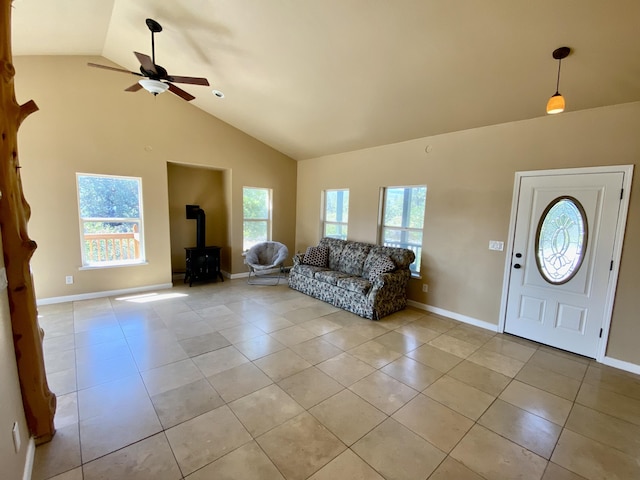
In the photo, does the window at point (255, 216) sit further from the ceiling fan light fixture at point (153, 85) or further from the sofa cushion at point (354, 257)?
the ceiling fan light fixture at point (153, 85)

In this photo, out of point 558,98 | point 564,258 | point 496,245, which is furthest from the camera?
point 496,245

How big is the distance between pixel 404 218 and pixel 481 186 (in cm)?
126

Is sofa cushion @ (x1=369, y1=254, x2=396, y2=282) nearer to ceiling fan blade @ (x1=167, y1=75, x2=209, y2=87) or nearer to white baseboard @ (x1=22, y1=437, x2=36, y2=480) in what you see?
ceiling fan blade @ (x1=167, y1=75, x2=209, y2=87)

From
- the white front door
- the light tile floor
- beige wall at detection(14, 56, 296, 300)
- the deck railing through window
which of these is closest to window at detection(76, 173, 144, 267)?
the deck railing through window

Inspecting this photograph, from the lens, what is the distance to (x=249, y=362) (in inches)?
109

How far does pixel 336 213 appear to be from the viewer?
5891 millimetres

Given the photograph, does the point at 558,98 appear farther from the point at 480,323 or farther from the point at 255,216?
the point at 255,216

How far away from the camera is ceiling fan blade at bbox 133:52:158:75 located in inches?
98.7

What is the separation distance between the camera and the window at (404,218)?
14.7ft

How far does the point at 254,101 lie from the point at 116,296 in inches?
152

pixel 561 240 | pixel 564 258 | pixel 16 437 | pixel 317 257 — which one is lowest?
pixel 16 437

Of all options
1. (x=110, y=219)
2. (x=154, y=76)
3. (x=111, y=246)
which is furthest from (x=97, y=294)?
(x=154, y=76)

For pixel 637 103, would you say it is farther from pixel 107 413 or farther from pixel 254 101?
pixel 107 413

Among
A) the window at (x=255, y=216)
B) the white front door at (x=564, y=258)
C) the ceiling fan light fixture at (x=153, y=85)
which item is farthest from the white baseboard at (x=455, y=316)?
the ceiling fan light fixture at (x=153, y=85)
